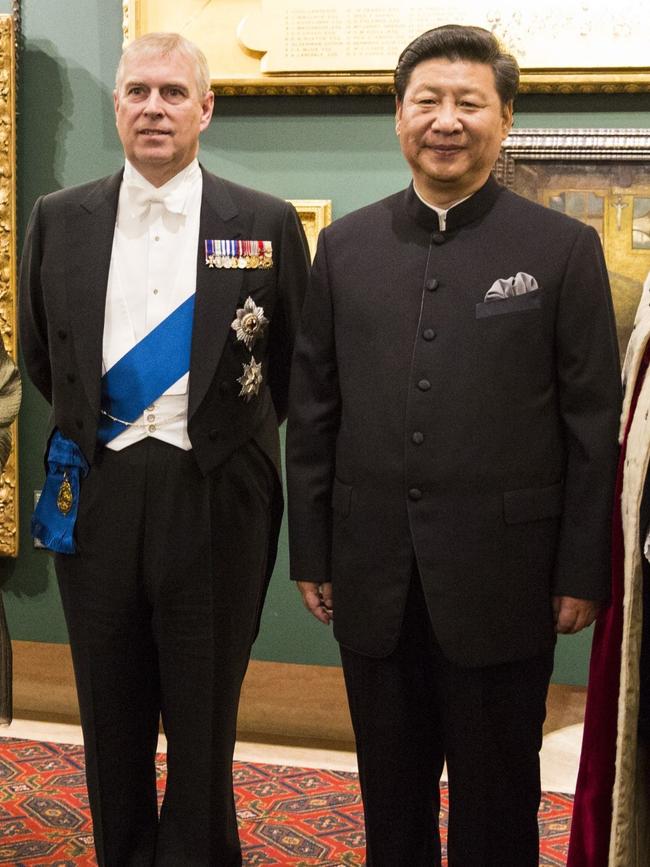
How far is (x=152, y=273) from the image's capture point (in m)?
2.23

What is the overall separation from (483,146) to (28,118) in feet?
6.36

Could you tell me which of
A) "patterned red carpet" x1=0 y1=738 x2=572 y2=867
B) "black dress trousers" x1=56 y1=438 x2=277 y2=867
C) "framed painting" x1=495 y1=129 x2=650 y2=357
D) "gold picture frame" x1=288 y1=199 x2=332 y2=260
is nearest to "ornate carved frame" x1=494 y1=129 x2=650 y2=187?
"framed painting" x1=495 y1=129 x2=650 y2=357

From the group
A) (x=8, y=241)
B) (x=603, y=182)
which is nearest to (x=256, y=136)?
(x=8, y=241)

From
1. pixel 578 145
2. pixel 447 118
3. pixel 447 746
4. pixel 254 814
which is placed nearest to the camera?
pixel 447 118

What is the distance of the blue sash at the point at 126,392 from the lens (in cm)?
220

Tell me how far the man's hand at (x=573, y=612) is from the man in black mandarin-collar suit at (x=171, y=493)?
0.68 m

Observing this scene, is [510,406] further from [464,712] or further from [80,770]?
[80,770]

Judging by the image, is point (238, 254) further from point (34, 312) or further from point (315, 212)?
point (315, 212)

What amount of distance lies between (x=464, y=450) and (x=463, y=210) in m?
0.41

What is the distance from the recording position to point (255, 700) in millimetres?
3500

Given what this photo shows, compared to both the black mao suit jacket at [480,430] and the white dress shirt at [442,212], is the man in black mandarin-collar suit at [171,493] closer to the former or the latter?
the black mao suit jacket at [480,430]

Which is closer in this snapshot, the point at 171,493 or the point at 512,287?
the point at 512,287

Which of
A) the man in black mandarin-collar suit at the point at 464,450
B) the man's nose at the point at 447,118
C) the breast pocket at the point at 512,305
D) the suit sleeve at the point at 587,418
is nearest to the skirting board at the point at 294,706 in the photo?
the man in black mandarin-collar suit at the point at 464,450

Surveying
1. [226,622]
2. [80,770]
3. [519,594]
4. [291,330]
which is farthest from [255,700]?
[519,594]
